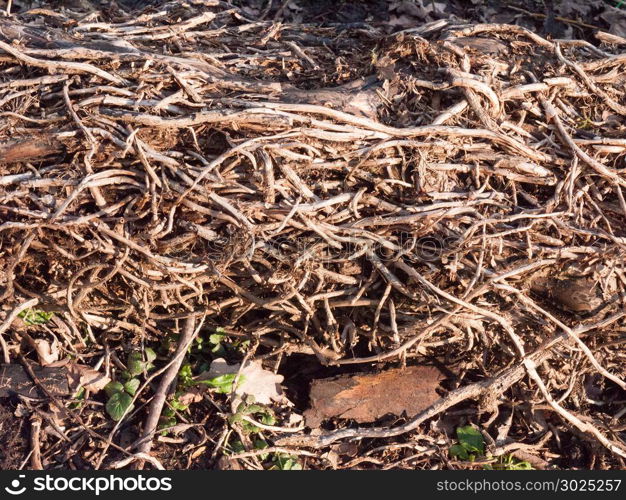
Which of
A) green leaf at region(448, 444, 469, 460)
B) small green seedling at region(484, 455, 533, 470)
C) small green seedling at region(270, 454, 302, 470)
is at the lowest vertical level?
small green seedling at region(484, 455, 533, 470)

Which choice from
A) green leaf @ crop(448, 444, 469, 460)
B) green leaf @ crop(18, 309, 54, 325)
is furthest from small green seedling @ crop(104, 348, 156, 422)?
green leaf @ crop(448, 444, 469, 460)

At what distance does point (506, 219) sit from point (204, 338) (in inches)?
54.5

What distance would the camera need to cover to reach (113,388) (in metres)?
2.79

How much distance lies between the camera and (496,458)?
282cm

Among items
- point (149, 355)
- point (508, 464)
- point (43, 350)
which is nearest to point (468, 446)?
point (508, 464)

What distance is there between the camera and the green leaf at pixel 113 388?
9.11ft

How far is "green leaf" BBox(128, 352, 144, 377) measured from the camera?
2834mm

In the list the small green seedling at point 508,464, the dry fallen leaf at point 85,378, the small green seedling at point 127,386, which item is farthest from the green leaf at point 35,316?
the small green seedling at point 508,464

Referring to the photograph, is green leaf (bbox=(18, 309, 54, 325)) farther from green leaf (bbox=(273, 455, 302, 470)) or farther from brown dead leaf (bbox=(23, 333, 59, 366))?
green leaf (bbox=(273, 455, 302, 470))

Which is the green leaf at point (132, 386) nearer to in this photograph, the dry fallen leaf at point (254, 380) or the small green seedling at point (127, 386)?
the small green seedling at point (127, 386)

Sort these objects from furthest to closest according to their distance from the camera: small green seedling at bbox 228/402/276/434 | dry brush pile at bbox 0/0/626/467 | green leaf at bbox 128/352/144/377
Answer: green leaf at bbox 128/352/144/377, small green seedling at bbox 228/402/276/434, dry brush pile at bbox 0/0/626/467

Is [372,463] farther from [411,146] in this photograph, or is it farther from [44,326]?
[44,326]

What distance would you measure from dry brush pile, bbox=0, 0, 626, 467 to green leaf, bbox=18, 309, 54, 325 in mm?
45

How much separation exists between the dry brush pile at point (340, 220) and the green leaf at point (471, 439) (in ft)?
0.26
